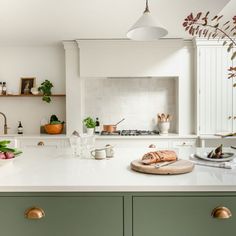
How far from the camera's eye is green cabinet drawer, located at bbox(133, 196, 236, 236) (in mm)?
1234

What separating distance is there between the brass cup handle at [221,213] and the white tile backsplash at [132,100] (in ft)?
10.6

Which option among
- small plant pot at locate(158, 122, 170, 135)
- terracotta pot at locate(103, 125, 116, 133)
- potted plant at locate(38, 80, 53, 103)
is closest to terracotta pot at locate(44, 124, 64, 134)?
potted plant at locate(38, 80, 53, 103)

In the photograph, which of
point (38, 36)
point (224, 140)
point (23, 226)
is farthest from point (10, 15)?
point (224, 140)

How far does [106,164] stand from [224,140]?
2.87 m

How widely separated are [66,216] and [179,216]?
54 cm

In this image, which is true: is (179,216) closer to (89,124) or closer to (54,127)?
(89,124)

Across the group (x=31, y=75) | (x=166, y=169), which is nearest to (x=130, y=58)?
(x=31, y=75)

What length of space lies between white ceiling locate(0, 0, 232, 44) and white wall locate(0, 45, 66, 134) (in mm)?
496

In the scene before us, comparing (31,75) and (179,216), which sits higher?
(31,75)

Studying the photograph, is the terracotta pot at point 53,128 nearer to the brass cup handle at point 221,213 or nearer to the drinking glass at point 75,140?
the drinking glass at point 75,140

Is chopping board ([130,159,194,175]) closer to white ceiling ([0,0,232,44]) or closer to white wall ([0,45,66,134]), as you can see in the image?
white ceiling ([0,0,232,44])

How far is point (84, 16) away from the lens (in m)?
3.03

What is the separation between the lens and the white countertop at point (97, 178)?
1221 mm

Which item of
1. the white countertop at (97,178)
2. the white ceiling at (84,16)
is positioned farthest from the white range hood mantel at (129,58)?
the white countertop at (97,178)
